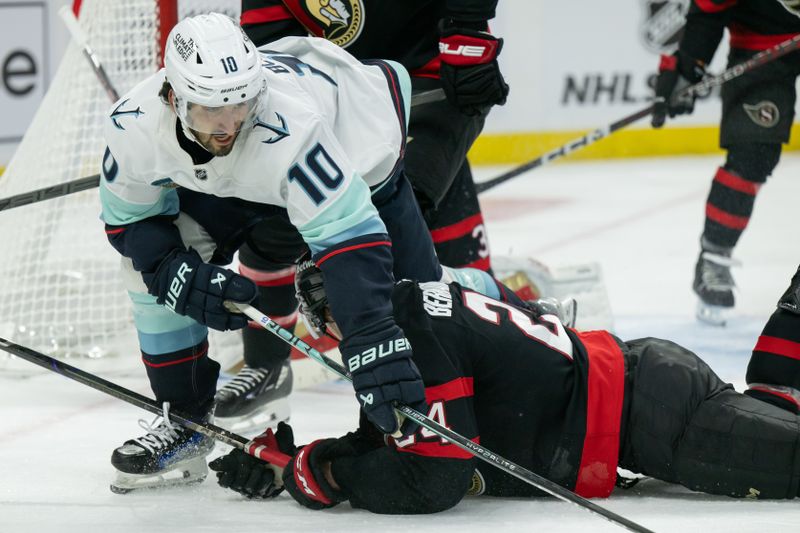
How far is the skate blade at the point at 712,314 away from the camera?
12.8 feet

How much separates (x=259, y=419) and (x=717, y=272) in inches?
64.3

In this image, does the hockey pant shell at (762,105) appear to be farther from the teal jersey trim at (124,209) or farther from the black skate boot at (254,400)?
the teal jersey trim at (124,209)

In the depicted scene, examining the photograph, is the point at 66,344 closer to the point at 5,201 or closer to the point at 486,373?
the point at 5,201

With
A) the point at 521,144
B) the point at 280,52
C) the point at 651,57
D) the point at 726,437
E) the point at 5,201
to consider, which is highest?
the point at 280,52

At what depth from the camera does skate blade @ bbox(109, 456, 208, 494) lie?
8.03 feet

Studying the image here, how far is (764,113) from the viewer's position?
3797mm

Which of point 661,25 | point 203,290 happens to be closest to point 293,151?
point 203,290

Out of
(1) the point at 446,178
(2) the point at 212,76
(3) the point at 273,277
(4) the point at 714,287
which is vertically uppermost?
(2) the point at 212,76

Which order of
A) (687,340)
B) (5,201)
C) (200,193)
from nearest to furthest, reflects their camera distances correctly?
(200,193) → (5,201) → (687,340)

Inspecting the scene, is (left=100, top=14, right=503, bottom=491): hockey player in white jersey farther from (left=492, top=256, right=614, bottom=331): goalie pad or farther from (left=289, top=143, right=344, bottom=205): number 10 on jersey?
(left=492, top=256, right=614, bottom=331): goalie pad

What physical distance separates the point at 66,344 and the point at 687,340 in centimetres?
165

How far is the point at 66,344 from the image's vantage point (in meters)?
3.43

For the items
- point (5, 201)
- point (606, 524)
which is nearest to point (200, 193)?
point (5, 201)

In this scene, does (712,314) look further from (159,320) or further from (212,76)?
(212,76)
